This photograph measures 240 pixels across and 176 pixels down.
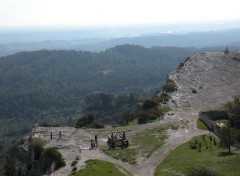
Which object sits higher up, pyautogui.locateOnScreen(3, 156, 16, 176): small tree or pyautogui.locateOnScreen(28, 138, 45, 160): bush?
pyautogui.locateOnScreen(28, 138, 45, 160): bush

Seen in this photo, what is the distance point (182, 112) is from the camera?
76250mm

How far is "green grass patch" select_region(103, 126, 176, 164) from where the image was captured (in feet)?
170

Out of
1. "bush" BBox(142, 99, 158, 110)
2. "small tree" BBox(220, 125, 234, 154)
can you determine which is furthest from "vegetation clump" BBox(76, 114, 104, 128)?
"small tree" BBox(220, 125, 234, 154)

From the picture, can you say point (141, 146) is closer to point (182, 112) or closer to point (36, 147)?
point (36, 147)

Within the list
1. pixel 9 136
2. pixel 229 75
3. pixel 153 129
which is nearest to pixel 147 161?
pixel 153 129

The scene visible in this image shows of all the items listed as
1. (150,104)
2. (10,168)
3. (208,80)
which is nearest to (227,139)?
(10,168)

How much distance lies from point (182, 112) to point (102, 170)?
33.2 metres

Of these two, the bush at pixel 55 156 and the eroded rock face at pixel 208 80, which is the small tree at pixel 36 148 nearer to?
the bush at pixel 55 156

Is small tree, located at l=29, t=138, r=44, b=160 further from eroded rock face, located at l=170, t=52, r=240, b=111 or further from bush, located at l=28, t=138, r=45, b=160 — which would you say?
eroded rock face, located at l=170, t=52, r=240, b=111

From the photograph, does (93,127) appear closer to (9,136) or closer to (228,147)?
(228,147)

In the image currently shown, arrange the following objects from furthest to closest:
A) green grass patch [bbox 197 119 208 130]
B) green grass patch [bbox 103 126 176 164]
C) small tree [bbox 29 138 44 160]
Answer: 1. green grass patch [bbox 197 119 208 130]
2. small tree [bbox 29 138 44 160]
3. green grass patch [bbox 103 126 176 164]

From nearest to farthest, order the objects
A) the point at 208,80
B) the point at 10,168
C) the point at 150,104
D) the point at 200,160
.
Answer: the point at 200,160 < the point at 10,168 < the point at 150,104 < the point at 208,80

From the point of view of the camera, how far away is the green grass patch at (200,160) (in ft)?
139

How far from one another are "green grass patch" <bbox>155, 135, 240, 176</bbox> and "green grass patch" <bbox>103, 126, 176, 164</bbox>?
3.26 meters
